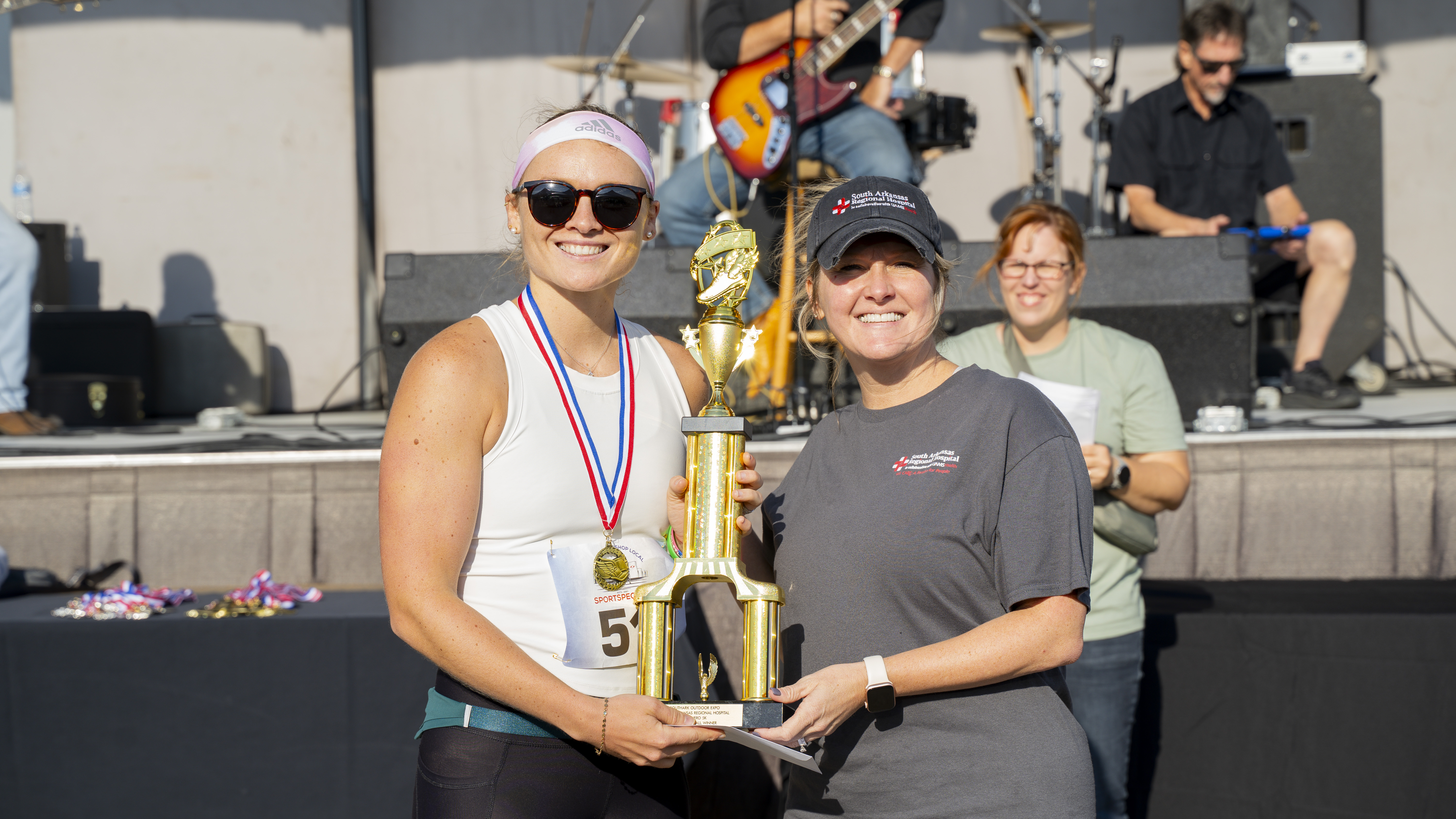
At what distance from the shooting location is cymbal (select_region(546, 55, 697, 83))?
21.5 ft

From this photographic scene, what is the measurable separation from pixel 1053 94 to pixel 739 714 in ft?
20.0

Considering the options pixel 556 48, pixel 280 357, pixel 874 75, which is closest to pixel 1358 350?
pixel 874 75

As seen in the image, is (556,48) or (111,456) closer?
(111,456)

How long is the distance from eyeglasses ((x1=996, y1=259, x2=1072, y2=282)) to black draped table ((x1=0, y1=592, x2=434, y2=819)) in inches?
69.5

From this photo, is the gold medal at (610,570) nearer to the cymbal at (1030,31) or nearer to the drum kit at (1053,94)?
the drum kit at (1053,94)

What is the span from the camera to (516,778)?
1494 millimetres

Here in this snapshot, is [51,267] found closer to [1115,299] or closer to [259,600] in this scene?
[259,600]

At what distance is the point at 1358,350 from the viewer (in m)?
5.93

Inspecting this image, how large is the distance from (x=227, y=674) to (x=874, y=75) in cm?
345

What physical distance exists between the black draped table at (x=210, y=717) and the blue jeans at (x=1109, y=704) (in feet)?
5.24

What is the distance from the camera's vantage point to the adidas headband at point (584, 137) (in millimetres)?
1589

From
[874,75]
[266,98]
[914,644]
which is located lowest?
[914,644]

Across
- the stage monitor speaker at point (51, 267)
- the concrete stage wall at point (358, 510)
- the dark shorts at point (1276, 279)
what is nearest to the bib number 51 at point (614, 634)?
the concrete stage wall at point (358, 510)

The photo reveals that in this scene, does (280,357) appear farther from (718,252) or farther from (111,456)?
(718,252)
